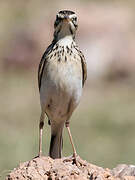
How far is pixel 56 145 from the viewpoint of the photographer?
429 inches

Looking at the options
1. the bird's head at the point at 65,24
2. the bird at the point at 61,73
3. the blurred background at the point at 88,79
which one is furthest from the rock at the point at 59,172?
the blurred background at the point at 88,79

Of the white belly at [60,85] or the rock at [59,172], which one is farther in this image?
the white belly at [60,85]

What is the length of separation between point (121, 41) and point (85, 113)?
4.21 meters

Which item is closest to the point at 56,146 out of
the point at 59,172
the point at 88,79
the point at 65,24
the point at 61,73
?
the point at 61,73

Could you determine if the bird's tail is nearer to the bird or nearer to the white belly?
the bird

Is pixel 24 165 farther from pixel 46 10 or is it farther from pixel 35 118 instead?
pixel 46 10

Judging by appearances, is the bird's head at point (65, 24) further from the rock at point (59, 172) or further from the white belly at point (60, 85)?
the rock at point (59, 172)

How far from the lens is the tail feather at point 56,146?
1077 cm

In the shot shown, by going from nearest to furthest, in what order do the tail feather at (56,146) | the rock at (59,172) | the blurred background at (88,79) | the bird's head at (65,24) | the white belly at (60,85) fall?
the rock at (59,172) < the white belly at (60,85) < the bird's head at (65,24) < the tail feather at (56,146) < the blurred background at (88,79)

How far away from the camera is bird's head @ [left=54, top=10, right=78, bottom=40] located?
10.6 metres

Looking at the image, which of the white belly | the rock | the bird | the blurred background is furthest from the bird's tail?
the blurred background

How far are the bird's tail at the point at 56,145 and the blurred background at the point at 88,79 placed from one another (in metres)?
3.40

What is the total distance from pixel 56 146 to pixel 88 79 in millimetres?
11841

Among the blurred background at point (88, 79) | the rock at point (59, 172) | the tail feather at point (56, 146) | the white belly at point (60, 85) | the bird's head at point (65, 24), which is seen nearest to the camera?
the rock at point (59, 172)
